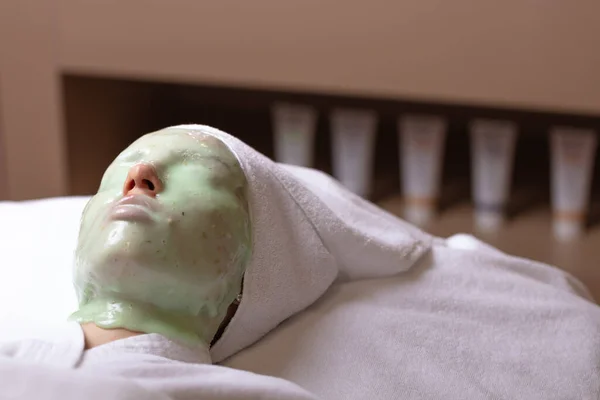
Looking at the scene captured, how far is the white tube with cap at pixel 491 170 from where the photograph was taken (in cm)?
151

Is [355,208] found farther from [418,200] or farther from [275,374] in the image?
[418,200]

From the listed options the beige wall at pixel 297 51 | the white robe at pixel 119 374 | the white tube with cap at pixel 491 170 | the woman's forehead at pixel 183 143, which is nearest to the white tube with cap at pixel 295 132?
the beige wall at pixel 297 51

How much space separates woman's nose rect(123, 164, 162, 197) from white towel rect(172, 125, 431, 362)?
86mm

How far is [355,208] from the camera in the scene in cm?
87

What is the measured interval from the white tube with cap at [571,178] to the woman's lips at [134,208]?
40.2 inches

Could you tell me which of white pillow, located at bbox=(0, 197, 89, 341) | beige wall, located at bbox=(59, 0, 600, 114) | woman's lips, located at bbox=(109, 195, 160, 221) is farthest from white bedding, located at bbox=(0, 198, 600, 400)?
beige wall, located at bbox=(59, 0, 600, 114)

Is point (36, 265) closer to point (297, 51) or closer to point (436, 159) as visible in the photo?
point (297, 51)

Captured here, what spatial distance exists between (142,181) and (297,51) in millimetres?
771

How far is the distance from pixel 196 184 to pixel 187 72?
0.81 metres

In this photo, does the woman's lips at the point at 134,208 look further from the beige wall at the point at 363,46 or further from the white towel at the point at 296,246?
the beige wall at the point at 363,46

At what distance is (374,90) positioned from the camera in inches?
54.3

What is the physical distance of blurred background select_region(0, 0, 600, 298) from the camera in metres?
1.29

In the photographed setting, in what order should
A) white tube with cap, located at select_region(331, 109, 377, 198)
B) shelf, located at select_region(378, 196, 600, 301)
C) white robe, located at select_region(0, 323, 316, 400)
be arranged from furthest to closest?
1. white tube with cap, located at select_region(331, 109, 377, 198)
2. shelf, located at select_region(378, 196, 600, 301)
3. white robe, located at select_region(0, 323, 316, 400)

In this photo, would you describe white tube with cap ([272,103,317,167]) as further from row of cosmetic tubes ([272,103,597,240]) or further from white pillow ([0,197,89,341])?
white pillow ([0,197,89,341])
